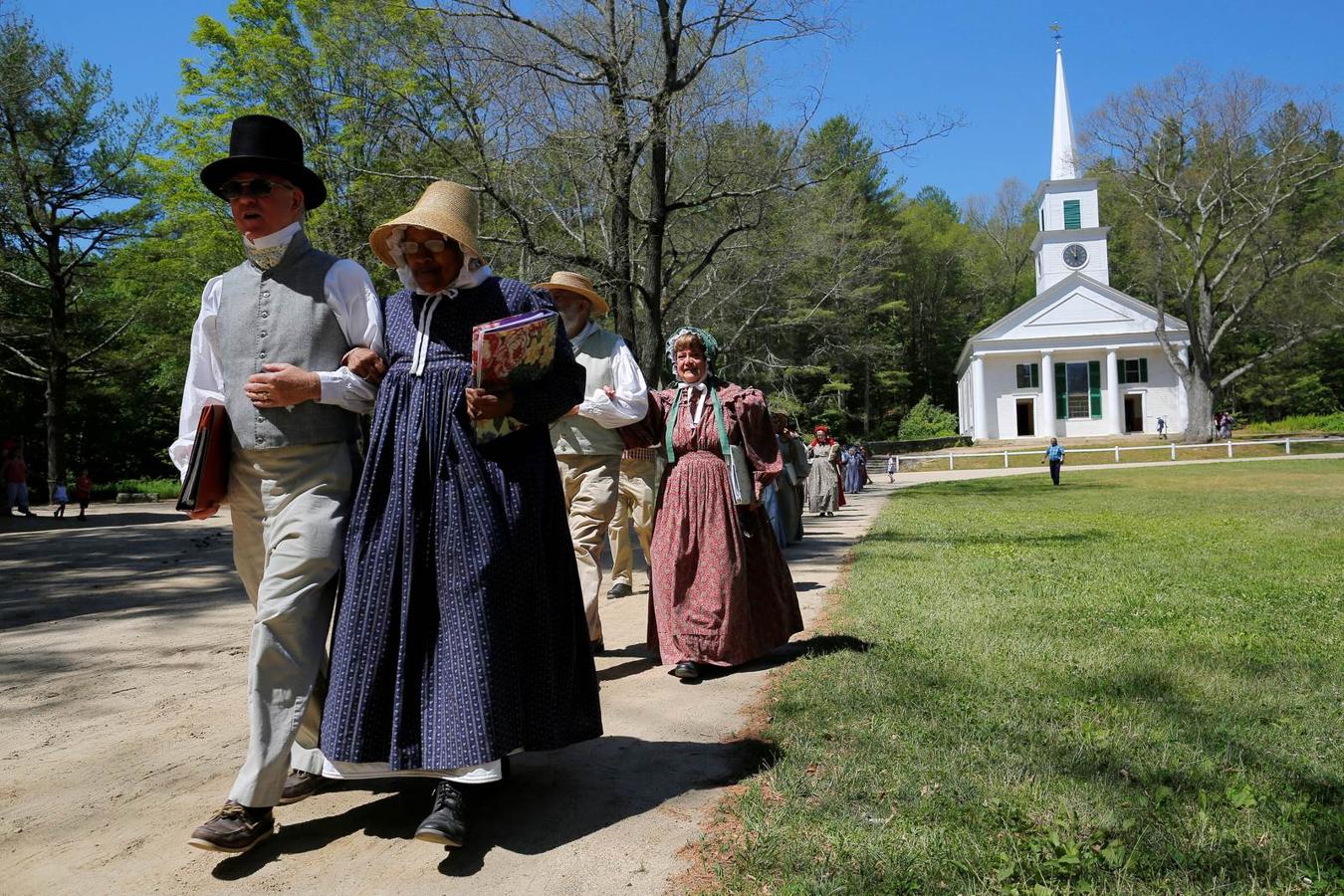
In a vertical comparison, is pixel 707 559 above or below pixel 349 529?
below

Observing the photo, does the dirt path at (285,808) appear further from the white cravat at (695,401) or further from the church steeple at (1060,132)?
the church steeple at (1060,132)

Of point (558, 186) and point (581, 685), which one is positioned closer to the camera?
point (581, 685)

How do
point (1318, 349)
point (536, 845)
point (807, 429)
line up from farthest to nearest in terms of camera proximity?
point (1318, 349)
point (807, 429)
point (536, 845)

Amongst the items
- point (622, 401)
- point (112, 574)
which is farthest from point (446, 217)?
point (112, 574)

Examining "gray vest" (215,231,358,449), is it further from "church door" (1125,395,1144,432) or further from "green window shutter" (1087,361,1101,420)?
"church door" (1125,395,1144,432)

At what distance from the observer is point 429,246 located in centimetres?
351

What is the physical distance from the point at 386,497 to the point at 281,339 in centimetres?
66

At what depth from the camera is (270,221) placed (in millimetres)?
3426

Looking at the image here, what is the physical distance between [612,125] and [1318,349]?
62733mm

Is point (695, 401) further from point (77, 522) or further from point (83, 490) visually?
point (83, 490)

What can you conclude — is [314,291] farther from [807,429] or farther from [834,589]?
[807,429]

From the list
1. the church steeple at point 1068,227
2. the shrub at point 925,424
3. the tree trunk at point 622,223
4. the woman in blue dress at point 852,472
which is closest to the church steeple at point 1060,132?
the church steeple at point 1068,227

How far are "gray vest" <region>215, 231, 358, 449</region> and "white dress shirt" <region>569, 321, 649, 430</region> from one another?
173 cm

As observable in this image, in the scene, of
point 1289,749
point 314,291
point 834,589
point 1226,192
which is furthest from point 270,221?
point 1226,192
